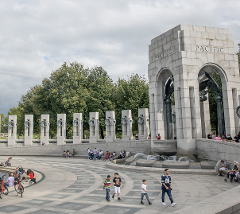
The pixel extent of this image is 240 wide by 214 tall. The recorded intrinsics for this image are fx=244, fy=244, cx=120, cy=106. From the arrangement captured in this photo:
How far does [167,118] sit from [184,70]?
5.96 meters

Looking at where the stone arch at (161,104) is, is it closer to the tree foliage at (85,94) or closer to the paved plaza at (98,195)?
the paved plaza at (98,195)

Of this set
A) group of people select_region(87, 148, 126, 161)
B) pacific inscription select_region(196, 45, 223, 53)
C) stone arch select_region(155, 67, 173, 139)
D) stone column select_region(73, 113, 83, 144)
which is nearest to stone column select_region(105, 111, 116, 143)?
group of people select_region(87, 148, 126, 161)

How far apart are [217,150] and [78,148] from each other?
20.7 meters

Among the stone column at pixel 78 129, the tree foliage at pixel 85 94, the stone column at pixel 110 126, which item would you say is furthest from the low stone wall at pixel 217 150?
the tree foliage at pixel 85 94

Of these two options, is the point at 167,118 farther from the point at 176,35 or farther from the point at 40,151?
the point at 40,151

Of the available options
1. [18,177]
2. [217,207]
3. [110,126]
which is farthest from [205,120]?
[217,207]

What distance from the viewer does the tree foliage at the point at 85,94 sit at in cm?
4506

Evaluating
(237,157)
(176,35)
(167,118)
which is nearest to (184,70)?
(176,35)

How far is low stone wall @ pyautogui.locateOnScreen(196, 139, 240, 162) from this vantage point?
17.4m

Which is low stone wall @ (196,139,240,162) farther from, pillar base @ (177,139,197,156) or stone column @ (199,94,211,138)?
stone column @ (199,94,211,138)

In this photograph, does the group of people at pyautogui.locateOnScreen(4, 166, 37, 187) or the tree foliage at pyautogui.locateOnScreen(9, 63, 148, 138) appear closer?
the group of people at pyautogui.locateOnScreen(4, 166, 37, 187)

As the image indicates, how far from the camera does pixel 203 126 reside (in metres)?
26.5

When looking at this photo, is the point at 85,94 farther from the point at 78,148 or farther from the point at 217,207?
the point at 217,207

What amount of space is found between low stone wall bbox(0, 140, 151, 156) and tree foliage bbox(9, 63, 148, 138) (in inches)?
366
